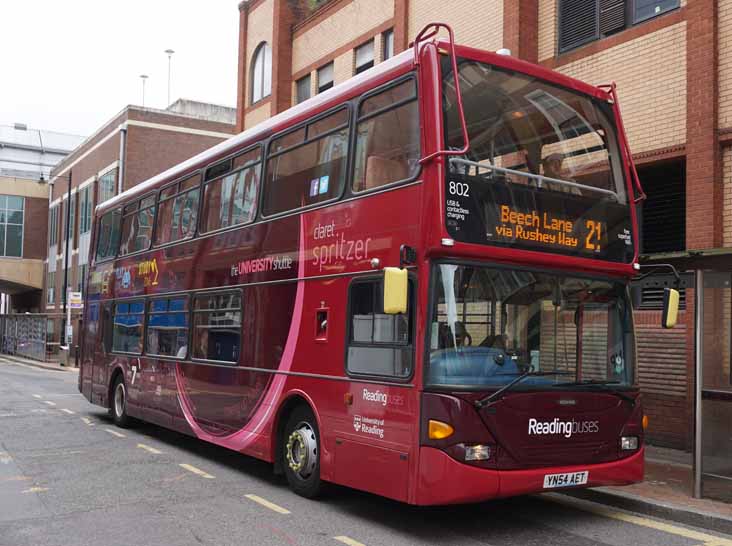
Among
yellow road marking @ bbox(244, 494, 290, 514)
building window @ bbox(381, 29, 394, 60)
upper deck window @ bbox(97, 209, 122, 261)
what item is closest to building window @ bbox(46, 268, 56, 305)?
upper deck window @ bbox(97, 209, 122, 261)

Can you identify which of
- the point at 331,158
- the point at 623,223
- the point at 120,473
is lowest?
the point at 120,473

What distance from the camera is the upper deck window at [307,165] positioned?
8469 millimetres

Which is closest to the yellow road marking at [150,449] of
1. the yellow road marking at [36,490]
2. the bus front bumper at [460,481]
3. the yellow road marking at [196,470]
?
the yellow road marking at [196,470]

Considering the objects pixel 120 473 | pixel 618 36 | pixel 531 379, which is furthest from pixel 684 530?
pixel 618 36

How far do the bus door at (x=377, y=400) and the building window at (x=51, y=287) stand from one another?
180ft

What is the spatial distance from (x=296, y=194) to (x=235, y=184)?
70.4 inches

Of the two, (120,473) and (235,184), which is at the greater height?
(235,184)

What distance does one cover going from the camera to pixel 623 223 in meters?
7.95

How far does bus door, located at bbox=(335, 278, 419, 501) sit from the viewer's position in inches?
273

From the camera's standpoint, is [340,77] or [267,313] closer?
[267,313]

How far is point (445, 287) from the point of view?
6.83 metres

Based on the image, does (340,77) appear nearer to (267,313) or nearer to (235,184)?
(235,184)

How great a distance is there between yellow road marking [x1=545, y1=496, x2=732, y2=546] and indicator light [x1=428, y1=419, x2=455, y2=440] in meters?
2.45

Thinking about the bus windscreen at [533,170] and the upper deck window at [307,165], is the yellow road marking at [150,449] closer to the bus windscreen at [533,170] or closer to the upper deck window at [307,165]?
the upper deck window at [307,165]
